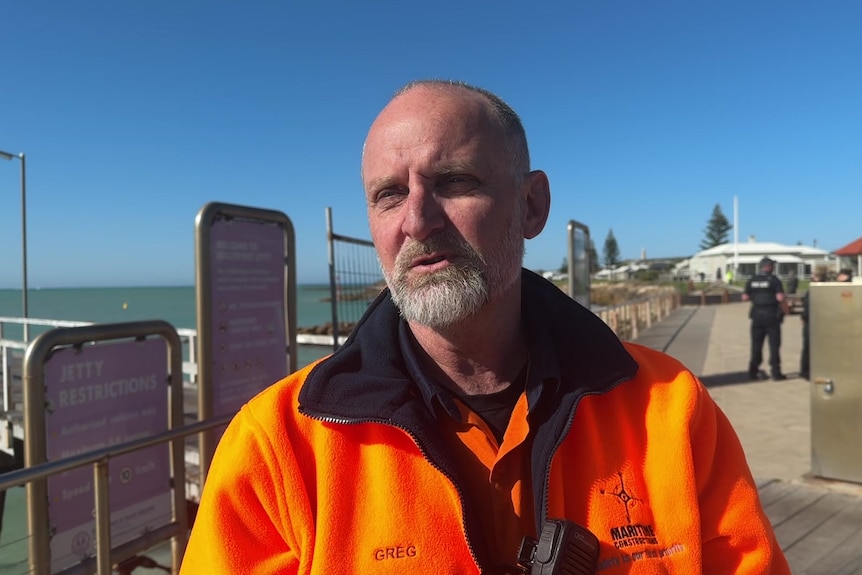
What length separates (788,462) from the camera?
492 cm

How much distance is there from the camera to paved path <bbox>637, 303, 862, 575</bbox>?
123 inches

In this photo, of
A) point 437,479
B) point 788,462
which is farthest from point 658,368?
point 788,462

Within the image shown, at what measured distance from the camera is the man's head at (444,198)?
130 centimetres

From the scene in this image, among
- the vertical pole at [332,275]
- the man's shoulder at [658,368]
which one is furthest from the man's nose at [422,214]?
the vertical pole at [332,275]

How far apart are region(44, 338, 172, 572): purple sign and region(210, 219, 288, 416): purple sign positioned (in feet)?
1.05

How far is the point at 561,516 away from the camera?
1243mm

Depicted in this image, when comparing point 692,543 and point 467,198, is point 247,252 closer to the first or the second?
point 467,198

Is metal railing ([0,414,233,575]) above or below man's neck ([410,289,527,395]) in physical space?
below

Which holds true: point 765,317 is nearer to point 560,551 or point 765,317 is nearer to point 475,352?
A: point 475,352

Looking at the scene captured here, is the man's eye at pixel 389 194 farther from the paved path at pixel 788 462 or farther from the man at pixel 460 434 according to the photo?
the paved path at pixel 788 462

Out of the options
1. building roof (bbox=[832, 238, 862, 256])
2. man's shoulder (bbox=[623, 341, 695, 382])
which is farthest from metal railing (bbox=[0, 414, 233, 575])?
building roof (bbox=[832, 238, 862, 256])

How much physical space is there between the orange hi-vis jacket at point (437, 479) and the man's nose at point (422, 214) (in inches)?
12.0

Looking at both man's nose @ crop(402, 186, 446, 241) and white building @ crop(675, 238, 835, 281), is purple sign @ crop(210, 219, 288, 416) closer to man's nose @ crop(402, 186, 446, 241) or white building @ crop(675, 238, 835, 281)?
man's nose @ crop(402, 186, 446, 241)

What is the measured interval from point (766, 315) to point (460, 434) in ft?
27.2
